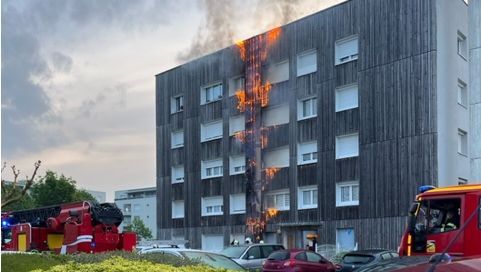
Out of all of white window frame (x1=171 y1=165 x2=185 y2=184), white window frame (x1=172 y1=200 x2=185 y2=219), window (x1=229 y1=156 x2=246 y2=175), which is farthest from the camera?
white window frame (x1=171 y1=165 x2=185 y2=184)

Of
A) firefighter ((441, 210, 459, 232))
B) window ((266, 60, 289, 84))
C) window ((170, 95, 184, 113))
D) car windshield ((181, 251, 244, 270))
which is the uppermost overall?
window ((266, 60, 289, 84))

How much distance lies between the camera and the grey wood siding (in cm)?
3131

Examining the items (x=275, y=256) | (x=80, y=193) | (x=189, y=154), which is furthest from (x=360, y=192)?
(x=80, y=193)

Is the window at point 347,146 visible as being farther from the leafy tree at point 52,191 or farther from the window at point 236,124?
the leafy tree at point 52,191

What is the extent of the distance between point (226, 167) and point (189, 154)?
4383 millimetres

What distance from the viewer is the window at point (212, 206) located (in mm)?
42344

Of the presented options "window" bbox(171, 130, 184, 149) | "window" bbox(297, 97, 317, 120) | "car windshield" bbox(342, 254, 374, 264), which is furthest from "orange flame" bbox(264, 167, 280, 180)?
"car windshield" bbox(342, 254, 374, 264)

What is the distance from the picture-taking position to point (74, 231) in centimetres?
2109

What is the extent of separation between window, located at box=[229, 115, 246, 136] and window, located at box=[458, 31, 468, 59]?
1383 centimetres

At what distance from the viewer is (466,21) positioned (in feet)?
114

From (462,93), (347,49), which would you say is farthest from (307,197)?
(462,93)

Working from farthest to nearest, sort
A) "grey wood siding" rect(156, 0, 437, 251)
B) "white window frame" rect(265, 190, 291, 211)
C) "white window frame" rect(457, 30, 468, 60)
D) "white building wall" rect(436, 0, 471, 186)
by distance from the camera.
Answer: "white window frame" rect(265, 190, 291, 211) < "white window frame" rect(457, 30, 468, 60) < "grey wood siding" rect(156, 0, 437, 251) < "white building wall" rect(436, 0, 471, 186)

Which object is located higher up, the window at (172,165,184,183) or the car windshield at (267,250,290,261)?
the window at (172,165,184,183)

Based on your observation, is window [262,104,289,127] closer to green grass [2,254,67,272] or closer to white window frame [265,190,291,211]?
white window frame [265,190,291,211]
